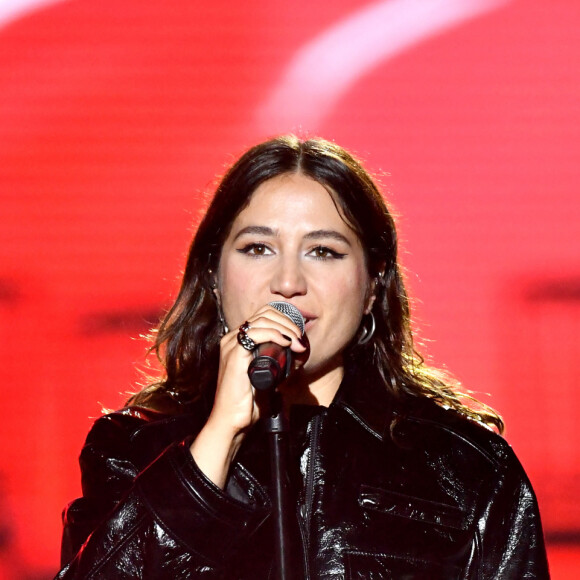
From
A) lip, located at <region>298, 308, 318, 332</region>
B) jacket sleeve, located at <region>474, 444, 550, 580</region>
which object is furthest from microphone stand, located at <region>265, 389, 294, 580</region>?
jacket sleeve, located at <region>474, 444, 550, 580</region>

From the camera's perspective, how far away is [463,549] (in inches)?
74.5

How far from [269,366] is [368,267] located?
0.89 metres

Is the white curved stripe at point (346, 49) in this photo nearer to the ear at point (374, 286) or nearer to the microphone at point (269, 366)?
the ear at point (374, 286)

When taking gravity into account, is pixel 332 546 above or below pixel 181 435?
below

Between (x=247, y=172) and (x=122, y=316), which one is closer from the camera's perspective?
(x=247, y=172)

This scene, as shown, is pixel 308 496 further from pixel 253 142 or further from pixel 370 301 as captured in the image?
pixel 253 142

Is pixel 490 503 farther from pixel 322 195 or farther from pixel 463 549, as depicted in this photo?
pixel 322 195

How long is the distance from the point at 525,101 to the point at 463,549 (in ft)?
5.59

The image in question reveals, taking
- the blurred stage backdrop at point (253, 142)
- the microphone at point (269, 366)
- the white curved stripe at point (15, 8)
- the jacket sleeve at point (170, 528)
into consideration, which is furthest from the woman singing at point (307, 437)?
the white curved stripe at point (15, 8)

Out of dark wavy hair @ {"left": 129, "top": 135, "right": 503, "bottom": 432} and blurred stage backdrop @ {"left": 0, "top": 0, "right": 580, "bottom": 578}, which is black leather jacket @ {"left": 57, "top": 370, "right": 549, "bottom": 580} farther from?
blurred stage backdrop @ {"left": 0, "top": 0, "right": 580, "bottom": 578}

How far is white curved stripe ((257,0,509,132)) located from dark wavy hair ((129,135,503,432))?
0.90 metres

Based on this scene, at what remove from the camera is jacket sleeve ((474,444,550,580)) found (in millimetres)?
1858

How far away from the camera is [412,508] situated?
191 cm

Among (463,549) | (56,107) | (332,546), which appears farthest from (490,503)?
(56,107)
